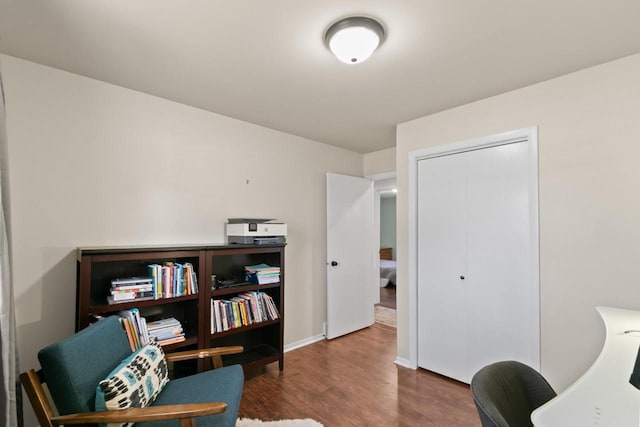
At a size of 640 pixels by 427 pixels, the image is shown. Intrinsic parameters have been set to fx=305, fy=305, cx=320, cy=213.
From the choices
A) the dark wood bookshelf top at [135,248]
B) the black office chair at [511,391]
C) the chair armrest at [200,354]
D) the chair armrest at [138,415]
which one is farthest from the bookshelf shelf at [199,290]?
the black office chair at [511,391]

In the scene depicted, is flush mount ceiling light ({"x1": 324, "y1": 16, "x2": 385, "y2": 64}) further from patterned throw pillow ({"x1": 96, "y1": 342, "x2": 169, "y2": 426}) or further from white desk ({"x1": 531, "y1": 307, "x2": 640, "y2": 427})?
patterned throw pillow ({"x1": 96, "y1": 342, "x2": 169, "y2": 426})

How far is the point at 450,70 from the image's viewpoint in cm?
209

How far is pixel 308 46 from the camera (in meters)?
1.79

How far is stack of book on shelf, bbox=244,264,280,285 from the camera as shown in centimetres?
279

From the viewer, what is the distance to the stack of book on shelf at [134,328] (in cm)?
198

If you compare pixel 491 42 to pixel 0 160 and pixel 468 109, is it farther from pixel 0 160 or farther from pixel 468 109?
pixel 0 160

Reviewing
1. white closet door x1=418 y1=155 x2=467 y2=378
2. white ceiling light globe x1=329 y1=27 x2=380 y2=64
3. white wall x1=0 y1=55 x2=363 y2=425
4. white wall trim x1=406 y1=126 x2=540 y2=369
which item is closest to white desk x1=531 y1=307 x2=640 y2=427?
white wall trim x1=406 y1=126 x2=540 y2=369

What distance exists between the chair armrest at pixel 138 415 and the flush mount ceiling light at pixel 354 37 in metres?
1.87

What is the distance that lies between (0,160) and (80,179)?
0.88 meters

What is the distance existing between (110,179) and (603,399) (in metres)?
2.94

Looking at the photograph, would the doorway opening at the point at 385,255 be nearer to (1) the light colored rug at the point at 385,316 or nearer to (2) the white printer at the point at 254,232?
(1) the light colored rug at the point at 385,316

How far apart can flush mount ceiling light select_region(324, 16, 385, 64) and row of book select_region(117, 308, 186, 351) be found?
211 centimetres

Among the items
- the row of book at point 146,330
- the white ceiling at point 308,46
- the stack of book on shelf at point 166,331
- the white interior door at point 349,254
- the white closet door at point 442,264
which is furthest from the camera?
the white interior door at point 349,254

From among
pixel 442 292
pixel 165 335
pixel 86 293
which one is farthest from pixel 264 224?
pixel 442 292
